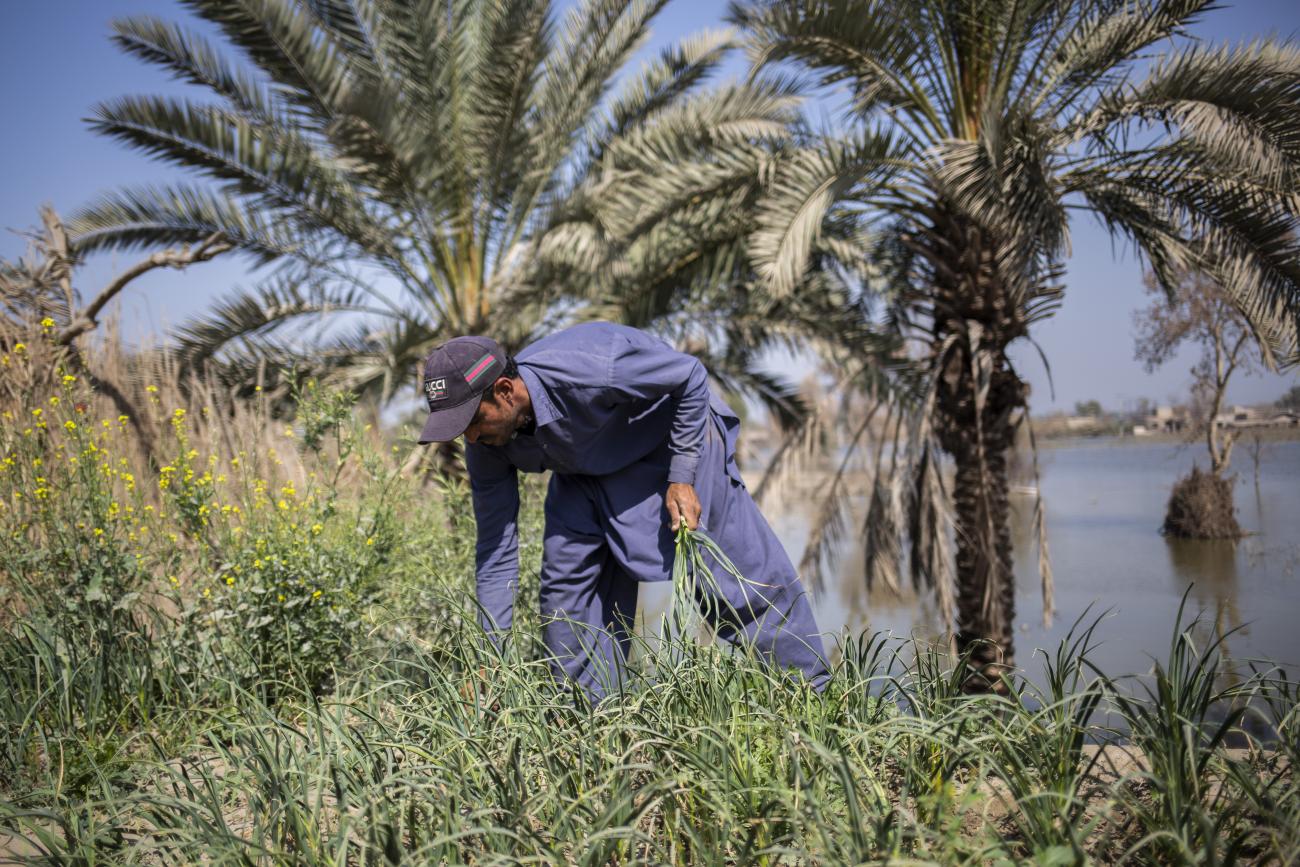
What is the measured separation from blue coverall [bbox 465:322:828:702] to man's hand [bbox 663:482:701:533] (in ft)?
0.12

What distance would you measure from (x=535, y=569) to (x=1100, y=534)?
24.9ft

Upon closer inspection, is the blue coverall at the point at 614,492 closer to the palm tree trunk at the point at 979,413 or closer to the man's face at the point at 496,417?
the man's face at the point at 496,417

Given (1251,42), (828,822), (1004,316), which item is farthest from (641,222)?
(828,822)

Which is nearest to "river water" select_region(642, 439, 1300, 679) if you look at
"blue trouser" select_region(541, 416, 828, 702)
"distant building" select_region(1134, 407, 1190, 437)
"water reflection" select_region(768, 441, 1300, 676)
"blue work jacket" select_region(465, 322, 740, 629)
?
"water reflection" select_region(768, 441, 1300, 676)

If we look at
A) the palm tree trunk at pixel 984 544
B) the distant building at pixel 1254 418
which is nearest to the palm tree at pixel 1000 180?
the palm tree trunk at pixel 984 544

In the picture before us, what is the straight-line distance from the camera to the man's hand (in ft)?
9.16

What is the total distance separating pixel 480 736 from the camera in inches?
85.0

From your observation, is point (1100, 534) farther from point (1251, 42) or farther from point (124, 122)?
point (124, 122)

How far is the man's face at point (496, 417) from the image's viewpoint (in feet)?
9.02

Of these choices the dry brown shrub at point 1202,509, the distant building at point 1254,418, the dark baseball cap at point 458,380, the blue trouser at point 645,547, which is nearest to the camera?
the dark baseball cap at point 458,380

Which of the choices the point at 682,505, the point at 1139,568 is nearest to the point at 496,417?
the point at 682,505

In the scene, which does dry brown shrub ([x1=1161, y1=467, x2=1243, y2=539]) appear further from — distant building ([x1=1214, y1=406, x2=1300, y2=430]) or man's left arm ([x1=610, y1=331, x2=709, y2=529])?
man's left arm ([x1=610, y1=331, x2=709, y2=529])

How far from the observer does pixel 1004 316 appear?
634 cm

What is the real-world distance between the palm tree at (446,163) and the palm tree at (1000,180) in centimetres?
100
